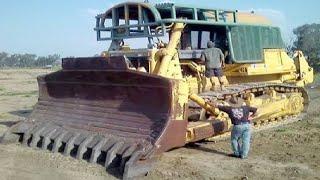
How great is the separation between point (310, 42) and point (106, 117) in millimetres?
26139

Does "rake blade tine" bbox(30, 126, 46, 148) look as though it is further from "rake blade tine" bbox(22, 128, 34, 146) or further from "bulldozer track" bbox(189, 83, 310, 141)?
"bulldozer track" bbox(189, 83, 310, 141)

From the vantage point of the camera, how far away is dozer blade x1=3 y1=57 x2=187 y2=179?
7.21 metres

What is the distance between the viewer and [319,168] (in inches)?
292

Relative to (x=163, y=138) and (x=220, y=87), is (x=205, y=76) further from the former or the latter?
(x=163, y=138)

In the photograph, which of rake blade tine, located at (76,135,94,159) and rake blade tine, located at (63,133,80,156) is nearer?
rake blade tine, located at (76,135,94,159)

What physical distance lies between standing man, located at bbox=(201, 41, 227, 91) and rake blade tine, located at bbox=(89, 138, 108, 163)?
10.4 feet

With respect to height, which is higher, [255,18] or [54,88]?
[255,18]

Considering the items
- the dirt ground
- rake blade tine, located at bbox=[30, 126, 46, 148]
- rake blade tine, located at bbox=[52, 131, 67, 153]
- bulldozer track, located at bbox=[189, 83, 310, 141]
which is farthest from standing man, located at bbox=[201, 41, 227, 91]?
rake blade tine, located at bbox=[30, 126, 46, 148]

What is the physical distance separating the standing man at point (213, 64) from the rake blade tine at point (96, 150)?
3180mm

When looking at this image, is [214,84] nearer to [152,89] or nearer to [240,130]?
[240,130]

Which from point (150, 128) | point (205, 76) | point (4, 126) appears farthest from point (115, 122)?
point (4, 126)

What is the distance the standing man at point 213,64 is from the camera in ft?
32.4

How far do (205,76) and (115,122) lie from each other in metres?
2.85

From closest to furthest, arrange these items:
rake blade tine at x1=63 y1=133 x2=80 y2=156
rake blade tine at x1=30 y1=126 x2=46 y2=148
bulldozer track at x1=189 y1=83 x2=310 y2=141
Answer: rake blade tine at x1=63 y1=133 x2=80 y2=156 → rake blade tine at x1=30 y1=126 x2=46 y2=148 → bulldozer track at x1=189 y1=83 x2=310 y2=141
